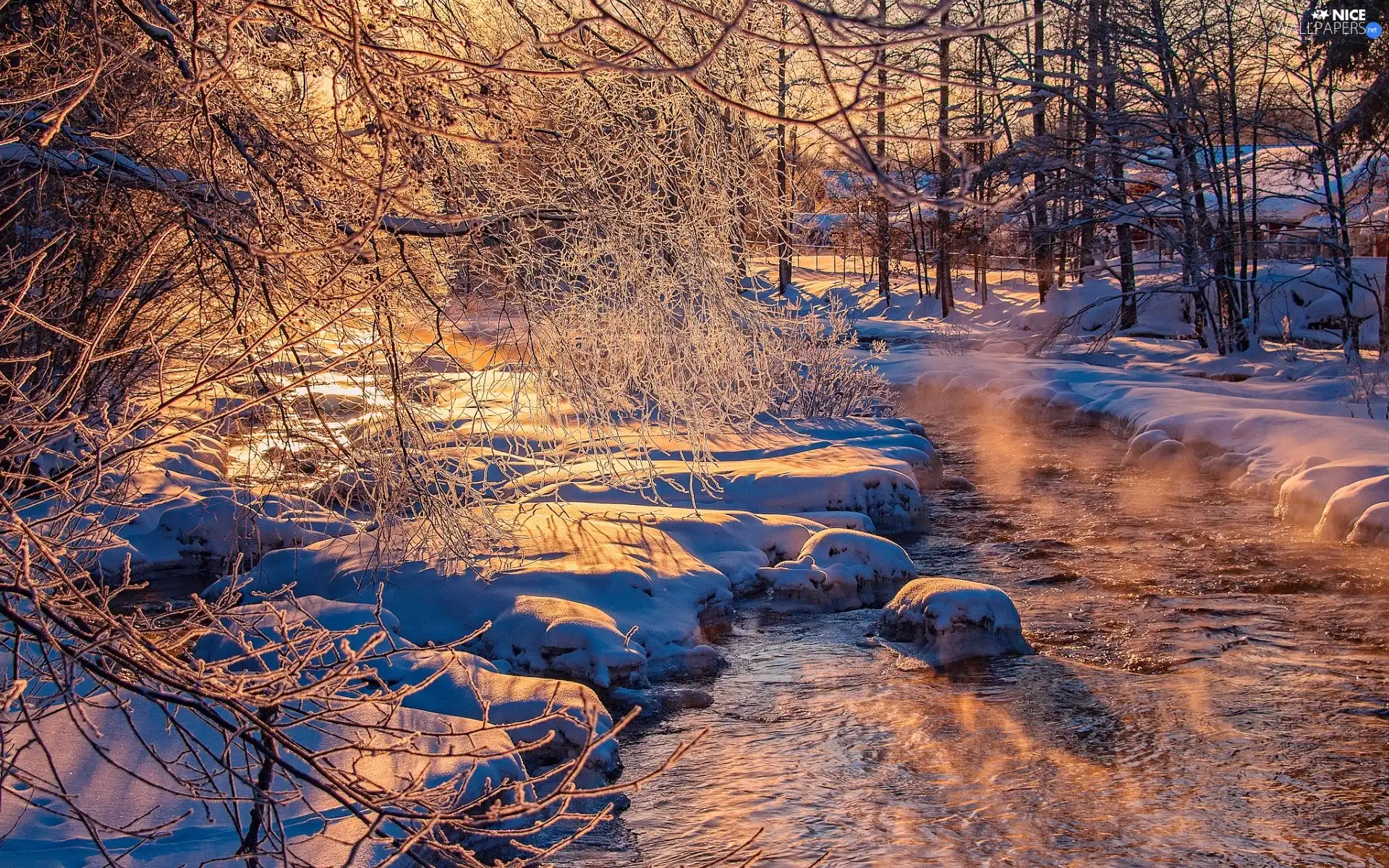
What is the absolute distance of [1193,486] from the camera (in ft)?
40.6

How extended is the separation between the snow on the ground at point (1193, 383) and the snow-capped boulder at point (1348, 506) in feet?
0.05

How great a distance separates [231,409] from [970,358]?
22.4 m

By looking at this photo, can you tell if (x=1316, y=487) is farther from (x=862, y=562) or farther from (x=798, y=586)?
(x=798, y=586)

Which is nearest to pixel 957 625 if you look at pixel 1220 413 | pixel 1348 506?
pixel 1348 506

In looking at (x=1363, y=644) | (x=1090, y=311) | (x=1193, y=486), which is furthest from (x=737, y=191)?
(x=1090, y=311)

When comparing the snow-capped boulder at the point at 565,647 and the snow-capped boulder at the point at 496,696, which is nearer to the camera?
the snow-capped boulder at the point at 496,696

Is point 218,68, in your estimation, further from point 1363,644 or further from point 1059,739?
point 1363,644

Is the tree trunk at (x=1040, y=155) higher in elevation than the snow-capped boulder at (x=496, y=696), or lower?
higher

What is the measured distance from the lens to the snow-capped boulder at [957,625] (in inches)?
301

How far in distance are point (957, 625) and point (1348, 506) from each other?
483cm

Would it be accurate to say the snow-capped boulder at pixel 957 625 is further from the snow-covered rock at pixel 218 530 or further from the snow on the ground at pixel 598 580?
the snow-covered rock at pixel 218 530

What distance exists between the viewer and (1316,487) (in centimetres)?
1071

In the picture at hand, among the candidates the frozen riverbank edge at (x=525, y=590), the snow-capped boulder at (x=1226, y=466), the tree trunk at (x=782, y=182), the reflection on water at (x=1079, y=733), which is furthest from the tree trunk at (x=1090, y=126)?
the tree trunk at (x=782, y=182)

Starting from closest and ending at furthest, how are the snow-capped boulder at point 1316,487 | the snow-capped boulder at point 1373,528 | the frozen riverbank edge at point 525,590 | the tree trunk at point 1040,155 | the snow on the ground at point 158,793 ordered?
the snow on the ground at point 158,793, the frozen riverbank edge at point 525,590, the snow-capped boulder at point 1373,528, the snow-capped boulder at point 1316,487, the tree trunk at point 1040,155
